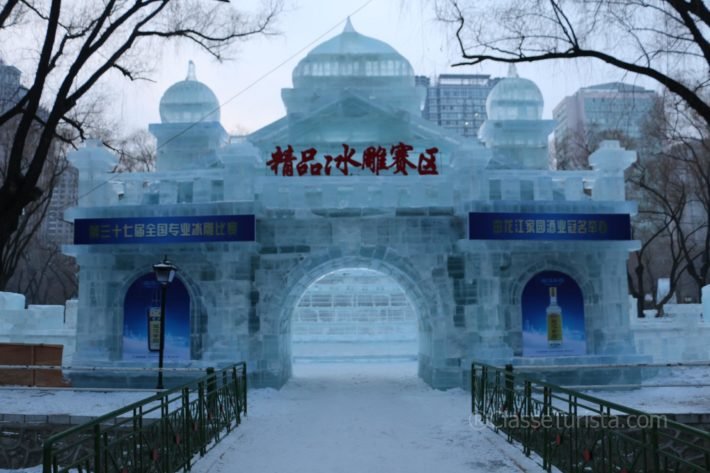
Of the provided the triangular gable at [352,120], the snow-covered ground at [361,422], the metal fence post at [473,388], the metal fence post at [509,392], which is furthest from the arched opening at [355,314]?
the metal fence post at [509,392]

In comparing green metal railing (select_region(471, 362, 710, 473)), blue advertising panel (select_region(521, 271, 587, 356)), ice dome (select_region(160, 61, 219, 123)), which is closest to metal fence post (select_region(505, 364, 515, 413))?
green metal railing (select_region(471, 362, 710, 473))

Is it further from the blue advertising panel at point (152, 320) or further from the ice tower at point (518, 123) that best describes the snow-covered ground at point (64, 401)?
the ice tower at point (518, 123)

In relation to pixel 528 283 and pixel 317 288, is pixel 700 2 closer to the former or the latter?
pixel 528 283

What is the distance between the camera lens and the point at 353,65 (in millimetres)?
20750

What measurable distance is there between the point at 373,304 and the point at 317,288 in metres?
2.24

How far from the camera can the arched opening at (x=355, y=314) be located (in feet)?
85.9

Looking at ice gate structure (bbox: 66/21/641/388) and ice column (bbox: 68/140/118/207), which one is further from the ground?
ice column (bbox: 68/140/118/207)

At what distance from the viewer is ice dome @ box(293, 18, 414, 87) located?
20.6m

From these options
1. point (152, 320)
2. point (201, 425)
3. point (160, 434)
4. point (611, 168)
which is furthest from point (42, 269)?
point (160, 434)

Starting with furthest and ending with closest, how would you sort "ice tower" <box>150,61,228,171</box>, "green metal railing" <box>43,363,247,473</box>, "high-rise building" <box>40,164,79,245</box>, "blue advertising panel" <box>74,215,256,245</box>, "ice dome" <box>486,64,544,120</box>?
"high-rise building" <box>40,164,79,245</box>
"ice dome" <box>486,64,544,120</box>
"ice tower" <box>150,61,228,171</box>
"blue advertising panel" <box>74,215,256,245</box>
"green metal railing" <box>43,363,247,473</box>

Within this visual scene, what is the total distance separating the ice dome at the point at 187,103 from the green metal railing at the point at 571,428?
1208 cm

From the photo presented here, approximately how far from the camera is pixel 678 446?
1168 centimetres

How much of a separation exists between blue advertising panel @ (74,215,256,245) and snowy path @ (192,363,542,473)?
3.49 metres

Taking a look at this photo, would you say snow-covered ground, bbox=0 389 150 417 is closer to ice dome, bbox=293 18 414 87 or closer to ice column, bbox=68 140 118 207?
ice column, bbox=68 140 118 207
